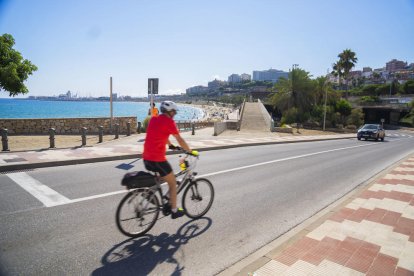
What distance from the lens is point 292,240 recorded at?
13.9 ft

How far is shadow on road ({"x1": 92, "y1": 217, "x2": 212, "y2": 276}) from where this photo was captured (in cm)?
341

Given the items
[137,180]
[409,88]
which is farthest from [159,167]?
[409,88]

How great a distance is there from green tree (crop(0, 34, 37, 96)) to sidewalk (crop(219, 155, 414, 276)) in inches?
560

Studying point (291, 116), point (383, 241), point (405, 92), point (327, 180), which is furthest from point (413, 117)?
point (383, 241)

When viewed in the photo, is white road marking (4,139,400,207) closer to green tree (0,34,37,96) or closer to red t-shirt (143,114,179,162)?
red t-shirt (143,114,179,162)

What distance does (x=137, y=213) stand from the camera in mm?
4285

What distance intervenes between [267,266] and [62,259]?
2.55m

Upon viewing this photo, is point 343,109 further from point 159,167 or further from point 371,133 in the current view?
point 159,167

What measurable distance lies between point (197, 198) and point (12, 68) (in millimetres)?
12700

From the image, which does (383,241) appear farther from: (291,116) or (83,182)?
(291,116)

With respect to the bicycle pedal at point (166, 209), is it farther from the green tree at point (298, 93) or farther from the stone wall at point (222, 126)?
the green tree at point (298, 93)

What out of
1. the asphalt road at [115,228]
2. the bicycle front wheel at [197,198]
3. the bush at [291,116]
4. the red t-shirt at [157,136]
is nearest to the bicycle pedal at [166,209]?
the asphalt road at [115,228]

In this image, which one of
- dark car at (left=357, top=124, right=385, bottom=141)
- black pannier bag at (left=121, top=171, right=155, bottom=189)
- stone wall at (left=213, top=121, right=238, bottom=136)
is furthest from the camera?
dark car at (left=357, top=124, right=385, bottom=141)

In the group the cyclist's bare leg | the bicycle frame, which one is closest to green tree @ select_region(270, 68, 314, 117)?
the bicycle frame
